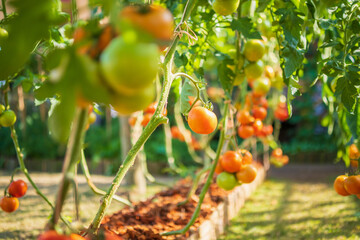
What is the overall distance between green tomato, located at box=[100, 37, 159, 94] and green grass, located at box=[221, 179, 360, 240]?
1.39 meters

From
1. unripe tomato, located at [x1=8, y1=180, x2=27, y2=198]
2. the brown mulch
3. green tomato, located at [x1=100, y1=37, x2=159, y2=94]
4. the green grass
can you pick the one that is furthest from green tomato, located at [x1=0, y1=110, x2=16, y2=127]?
the green grass

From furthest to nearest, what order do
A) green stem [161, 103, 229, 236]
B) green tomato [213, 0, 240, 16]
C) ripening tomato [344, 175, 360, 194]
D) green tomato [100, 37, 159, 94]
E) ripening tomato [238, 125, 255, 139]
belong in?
ripening tomato [238, 125, 255, 139]
green stem [161, 103, 229, 236]
ripening tomato [344, 175, 360, 194]
green tomato [213, 0, 240, 16]
green tomato [100, 37, 159, 94]

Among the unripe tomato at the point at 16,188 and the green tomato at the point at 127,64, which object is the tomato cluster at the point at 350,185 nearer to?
the green tomato at the point at 127,64

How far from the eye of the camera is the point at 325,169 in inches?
173

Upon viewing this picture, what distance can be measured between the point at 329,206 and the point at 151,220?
4.85ft

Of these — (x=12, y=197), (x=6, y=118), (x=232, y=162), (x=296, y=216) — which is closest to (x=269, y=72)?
(x=232, y=162)

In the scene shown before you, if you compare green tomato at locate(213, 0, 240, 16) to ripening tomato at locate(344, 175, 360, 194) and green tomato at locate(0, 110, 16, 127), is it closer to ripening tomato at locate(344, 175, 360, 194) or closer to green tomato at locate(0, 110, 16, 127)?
ripening tomato at locate(344, 175, 360, 194)

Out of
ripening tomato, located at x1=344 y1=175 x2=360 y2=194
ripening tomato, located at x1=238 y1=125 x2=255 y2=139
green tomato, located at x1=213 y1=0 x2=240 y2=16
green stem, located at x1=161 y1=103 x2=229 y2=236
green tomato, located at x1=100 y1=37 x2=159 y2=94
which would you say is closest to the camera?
green tomato, located at x1=100 y1=37 x2=159 y2=94

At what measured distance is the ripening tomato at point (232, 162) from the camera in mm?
1240

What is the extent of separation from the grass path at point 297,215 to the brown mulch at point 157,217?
209 millimetres

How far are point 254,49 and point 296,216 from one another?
1308 mm

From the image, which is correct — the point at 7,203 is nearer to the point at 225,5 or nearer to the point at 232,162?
the point at 232,162

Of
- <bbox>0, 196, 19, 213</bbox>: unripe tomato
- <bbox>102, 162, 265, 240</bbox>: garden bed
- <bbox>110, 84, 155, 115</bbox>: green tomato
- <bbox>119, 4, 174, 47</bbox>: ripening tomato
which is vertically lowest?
<bbox>102, 162, 265, 240</bbox>: garden bed

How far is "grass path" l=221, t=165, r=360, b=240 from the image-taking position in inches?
63.4
